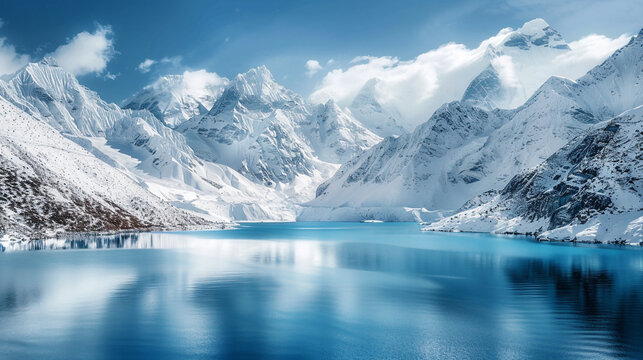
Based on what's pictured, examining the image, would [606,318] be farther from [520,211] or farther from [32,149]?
[32,149]

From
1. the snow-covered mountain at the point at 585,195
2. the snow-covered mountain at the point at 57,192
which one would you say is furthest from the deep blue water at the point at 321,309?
the snow-covered mountain at the point at 57,192

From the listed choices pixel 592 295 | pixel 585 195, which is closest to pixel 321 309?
pixel 592 295

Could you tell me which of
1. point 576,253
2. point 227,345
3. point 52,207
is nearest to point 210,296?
point 227,345

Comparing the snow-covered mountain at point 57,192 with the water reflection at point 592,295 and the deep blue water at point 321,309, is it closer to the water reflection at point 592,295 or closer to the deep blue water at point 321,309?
the deep blue water at point 321,309

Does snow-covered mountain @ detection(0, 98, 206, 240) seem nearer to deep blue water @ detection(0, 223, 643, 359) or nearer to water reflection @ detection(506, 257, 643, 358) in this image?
deep blue water @ detection(0, 223, 643, 359)

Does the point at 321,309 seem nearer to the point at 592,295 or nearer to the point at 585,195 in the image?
the point at 592,295

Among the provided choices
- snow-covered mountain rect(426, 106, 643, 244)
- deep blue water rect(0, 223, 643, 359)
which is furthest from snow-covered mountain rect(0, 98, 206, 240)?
snow-covered mountain rect(426, 106, 643, 244)
